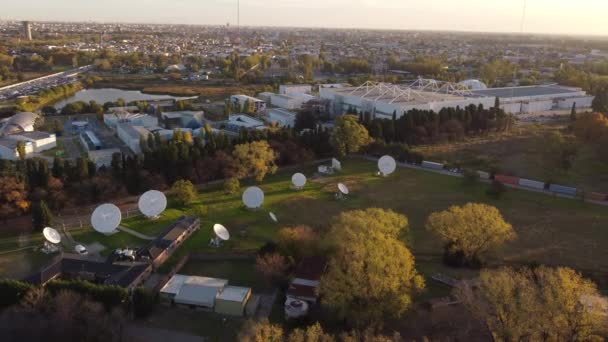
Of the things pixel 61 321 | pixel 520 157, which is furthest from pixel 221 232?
pixel 520 157

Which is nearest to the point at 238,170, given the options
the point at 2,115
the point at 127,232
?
the point at 127,232

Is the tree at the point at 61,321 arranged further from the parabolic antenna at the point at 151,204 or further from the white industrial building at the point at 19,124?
the white industrial building at the point at 19,124

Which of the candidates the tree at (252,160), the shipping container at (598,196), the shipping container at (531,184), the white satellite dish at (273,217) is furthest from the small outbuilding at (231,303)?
the shipping container at (598,196)

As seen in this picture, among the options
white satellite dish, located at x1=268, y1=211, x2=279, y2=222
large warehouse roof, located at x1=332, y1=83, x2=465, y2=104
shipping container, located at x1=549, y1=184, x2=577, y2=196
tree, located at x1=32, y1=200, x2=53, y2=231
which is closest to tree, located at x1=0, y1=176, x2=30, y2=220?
tree, located at x1=32, y1=200, x2=53, y2=231

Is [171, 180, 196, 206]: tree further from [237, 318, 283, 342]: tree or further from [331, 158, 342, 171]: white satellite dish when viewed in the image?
[237, 318, 283, 342]: tree

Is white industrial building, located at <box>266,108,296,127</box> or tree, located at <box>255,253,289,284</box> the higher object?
white industrial building, located at <box>266,108,296,127</box>

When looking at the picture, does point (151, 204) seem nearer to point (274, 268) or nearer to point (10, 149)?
point (274, 268)

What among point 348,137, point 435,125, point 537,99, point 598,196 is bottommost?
point 598,196
